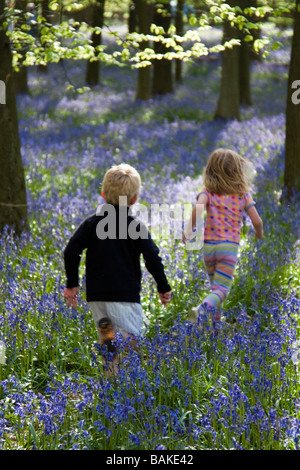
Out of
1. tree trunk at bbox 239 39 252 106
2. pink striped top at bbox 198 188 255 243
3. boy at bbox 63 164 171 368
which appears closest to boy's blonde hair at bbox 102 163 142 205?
boy at bbox 63 164 171 368

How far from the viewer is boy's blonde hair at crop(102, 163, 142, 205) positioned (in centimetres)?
406

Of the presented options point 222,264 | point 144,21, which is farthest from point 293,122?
point 144,21

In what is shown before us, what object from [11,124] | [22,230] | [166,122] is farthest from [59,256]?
[166,122]

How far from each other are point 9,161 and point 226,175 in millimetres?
2966

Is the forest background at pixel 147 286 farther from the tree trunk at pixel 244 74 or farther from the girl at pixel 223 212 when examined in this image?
the tree trunk at pixel 244 74

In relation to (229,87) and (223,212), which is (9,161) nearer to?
(223,212)

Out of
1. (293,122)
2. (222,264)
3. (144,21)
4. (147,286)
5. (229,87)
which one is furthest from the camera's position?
(144,21)

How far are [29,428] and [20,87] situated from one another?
A: 18.3m

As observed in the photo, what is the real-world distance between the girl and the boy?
98cm

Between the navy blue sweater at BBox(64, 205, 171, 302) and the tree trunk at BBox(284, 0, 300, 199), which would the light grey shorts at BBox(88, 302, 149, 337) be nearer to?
the navy blue sweater at BBox(64, 205, 171, 302)

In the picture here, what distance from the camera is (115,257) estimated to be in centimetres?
402

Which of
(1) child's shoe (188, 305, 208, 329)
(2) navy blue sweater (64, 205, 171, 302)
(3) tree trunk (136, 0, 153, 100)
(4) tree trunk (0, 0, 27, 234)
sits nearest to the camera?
(2) navy blue sweater (64, 205, 171, 302)

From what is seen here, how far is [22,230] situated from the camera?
6973 mm
